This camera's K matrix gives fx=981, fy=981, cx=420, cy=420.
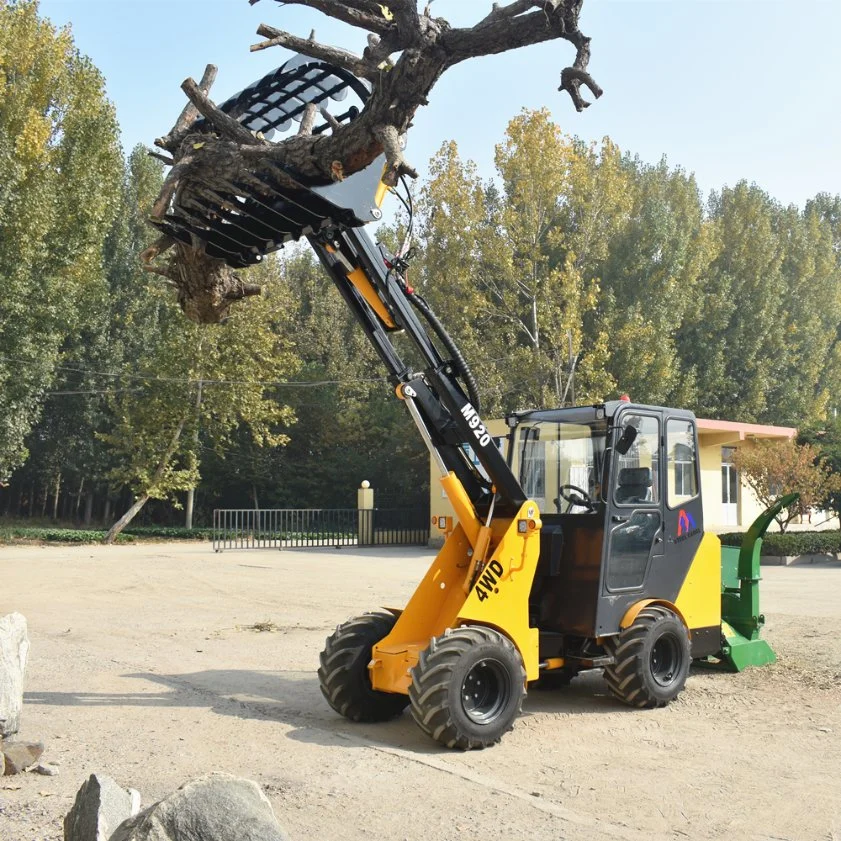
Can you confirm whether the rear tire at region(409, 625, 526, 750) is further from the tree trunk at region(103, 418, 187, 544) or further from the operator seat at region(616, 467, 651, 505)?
the tree trunk at region(103, 418, 187, 544)

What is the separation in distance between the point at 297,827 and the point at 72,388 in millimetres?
36766

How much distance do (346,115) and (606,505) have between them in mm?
3561

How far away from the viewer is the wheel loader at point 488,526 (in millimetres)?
6625

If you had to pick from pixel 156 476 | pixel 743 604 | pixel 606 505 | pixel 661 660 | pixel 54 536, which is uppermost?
pixel 156 476

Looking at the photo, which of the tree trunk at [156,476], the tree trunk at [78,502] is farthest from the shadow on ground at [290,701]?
the tree trunk at [78,502]

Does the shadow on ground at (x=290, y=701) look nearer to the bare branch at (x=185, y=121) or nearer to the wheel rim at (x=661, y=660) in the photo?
the wheel rim at (x=661, y=660)

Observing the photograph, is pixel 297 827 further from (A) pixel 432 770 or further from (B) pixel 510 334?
(B) pixel 510 334

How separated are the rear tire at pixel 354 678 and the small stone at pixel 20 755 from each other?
6.71 feet

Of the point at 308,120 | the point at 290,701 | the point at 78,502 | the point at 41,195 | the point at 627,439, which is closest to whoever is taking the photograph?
the point at 308,120

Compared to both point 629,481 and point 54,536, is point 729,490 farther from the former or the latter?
point 629,481

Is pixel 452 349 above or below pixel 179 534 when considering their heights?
above

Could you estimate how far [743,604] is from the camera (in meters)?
9.65

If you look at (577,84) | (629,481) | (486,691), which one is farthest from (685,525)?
(577,84)

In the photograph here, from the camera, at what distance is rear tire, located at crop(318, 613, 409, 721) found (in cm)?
729
